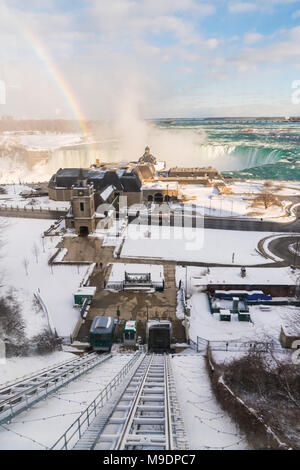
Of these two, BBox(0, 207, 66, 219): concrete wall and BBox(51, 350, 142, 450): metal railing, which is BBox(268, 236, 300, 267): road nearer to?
BBox(51, 350, 142, 450): metal railing

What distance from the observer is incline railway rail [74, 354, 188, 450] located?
23.3 feet

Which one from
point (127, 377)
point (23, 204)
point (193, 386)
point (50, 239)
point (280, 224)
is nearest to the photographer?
point (127, 377)

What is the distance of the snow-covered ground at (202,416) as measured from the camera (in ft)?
32.4

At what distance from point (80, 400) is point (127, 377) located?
381cm

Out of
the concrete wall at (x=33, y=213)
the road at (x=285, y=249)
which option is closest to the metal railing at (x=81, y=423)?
the road at (x=285, y=249)

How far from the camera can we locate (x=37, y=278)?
1296 inches

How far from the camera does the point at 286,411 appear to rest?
561 inches

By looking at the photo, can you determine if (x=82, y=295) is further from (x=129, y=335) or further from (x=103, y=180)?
(x=103, y=180)

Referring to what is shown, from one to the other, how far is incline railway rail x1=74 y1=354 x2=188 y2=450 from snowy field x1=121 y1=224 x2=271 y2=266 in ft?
87.2

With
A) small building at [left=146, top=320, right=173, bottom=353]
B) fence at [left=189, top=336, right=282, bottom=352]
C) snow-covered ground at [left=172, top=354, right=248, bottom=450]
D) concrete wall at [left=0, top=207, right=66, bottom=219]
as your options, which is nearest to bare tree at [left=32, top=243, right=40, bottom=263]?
concrete wall at [left=0, top=207, right=66, bottom=219]
